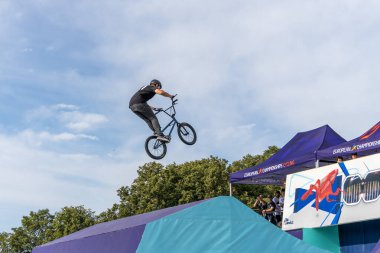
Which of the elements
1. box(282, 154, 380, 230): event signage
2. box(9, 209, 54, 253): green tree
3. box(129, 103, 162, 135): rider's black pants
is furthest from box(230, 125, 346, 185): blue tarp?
box(9, 209, 54, 253): green tree

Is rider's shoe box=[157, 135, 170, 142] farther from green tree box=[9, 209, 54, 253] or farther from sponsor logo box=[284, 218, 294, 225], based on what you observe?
green tree box=[9, 209, 54, 253]

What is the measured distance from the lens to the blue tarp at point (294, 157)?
1755cm

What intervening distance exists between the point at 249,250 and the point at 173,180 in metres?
34.4

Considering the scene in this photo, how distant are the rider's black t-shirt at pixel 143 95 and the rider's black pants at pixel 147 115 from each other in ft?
0.34

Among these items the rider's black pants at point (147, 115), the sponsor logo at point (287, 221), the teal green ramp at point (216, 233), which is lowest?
the teal green ramp at point (216, 233)

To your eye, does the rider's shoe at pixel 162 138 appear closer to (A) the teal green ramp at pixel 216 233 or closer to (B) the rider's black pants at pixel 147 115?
(B) the rider's black pants at pixel 147 115

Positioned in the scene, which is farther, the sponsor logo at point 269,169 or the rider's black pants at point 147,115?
the sponsor logo at point 269,169

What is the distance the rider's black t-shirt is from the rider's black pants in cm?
10

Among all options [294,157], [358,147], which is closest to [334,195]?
[358,147]

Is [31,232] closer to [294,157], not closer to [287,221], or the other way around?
[294,157]

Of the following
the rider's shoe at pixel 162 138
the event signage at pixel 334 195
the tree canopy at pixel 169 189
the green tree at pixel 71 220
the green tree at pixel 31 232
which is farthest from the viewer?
the green tree at pixel 31 232

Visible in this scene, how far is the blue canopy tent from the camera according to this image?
1433 centimetres

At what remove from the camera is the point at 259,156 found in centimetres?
4953

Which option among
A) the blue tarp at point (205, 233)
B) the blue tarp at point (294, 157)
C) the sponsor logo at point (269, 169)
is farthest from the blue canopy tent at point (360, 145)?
the blue tarp at point (205, 233)
